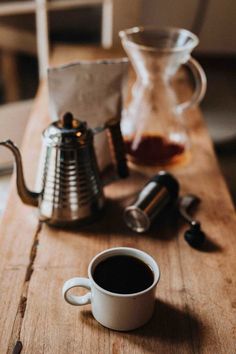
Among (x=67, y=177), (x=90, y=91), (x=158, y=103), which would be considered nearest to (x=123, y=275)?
(x=67, y=177)

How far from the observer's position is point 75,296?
0.68m

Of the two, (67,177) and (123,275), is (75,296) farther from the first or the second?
(67,177)

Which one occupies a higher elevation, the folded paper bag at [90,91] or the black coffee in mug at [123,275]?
the folded paper bag at [90,91]

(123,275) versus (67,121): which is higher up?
(67,121)

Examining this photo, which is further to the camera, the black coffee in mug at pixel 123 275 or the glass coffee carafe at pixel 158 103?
the glass coffee carafe at pixel 158 103

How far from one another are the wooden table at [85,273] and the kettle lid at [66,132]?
162 mm

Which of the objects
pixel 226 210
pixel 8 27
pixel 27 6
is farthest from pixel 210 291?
pixel 8 27

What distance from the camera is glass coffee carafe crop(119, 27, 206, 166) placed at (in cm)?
103

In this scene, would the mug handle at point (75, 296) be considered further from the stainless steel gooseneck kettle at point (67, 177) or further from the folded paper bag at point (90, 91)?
the folded paper bag at point (90, 91)

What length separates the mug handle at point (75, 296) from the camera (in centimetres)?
65

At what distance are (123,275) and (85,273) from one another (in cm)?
10

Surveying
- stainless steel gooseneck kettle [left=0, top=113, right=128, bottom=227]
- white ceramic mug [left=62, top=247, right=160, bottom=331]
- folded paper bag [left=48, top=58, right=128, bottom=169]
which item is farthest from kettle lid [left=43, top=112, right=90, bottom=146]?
white ceramic mug [left=62, top=247, right=160, bottom=331]

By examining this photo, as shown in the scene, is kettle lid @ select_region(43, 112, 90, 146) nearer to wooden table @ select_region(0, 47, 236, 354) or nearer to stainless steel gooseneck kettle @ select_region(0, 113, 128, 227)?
stainless steel gooseneck kettle @ select_region(0, 113, 128, 227)

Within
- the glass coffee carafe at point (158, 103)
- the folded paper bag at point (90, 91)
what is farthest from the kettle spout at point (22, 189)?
the glass coffee carafe at point (158, 103)
